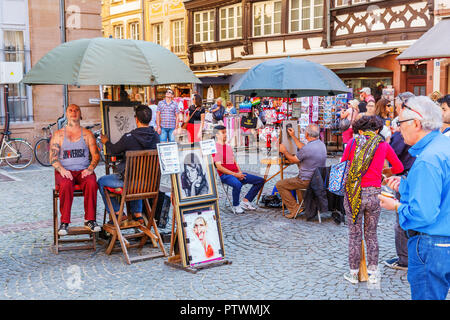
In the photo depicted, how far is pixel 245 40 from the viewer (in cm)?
2459

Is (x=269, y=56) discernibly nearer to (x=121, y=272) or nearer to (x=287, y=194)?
(x=287, y=194)

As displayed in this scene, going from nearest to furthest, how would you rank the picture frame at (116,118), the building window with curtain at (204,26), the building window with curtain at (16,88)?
the picture frame at (116,118), the building window with curtain at (16,88), the building window with curtain at (204,26)

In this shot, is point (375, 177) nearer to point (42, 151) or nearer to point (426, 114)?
point (426, 114)

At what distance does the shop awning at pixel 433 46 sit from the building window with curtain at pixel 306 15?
13075mm

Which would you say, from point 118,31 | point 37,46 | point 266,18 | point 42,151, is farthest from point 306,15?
point 118,31

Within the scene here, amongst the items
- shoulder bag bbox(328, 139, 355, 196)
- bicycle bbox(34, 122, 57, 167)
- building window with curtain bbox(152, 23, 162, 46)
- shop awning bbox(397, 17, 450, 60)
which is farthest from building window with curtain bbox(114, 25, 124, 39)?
shoulder bag bbox(328, 139, 355, 196)

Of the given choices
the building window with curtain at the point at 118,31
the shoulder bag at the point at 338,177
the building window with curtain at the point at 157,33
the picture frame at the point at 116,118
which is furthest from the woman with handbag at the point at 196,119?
the building window with curtain at the point at 118,31

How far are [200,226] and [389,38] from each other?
46.6 ft

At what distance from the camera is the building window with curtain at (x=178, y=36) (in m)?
29.5

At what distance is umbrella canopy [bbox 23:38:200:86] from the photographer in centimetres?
541

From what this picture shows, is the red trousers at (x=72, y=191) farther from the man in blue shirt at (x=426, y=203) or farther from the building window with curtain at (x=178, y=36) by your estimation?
the building window with curtain at (x=178, y=36)

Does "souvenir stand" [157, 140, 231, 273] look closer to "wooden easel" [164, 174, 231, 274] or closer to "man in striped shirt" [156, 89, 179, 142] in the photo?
"wooden easel" [164, 174, 231, 274]

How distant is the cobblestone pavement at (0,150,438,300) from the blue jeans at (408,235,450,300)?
1.72 m

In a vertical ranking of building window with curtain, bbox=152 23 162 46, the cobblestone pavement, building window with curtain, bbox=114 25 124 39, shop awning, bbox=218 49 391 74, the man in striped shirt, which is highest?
building window with curtain, bbox=114 25 124 39
